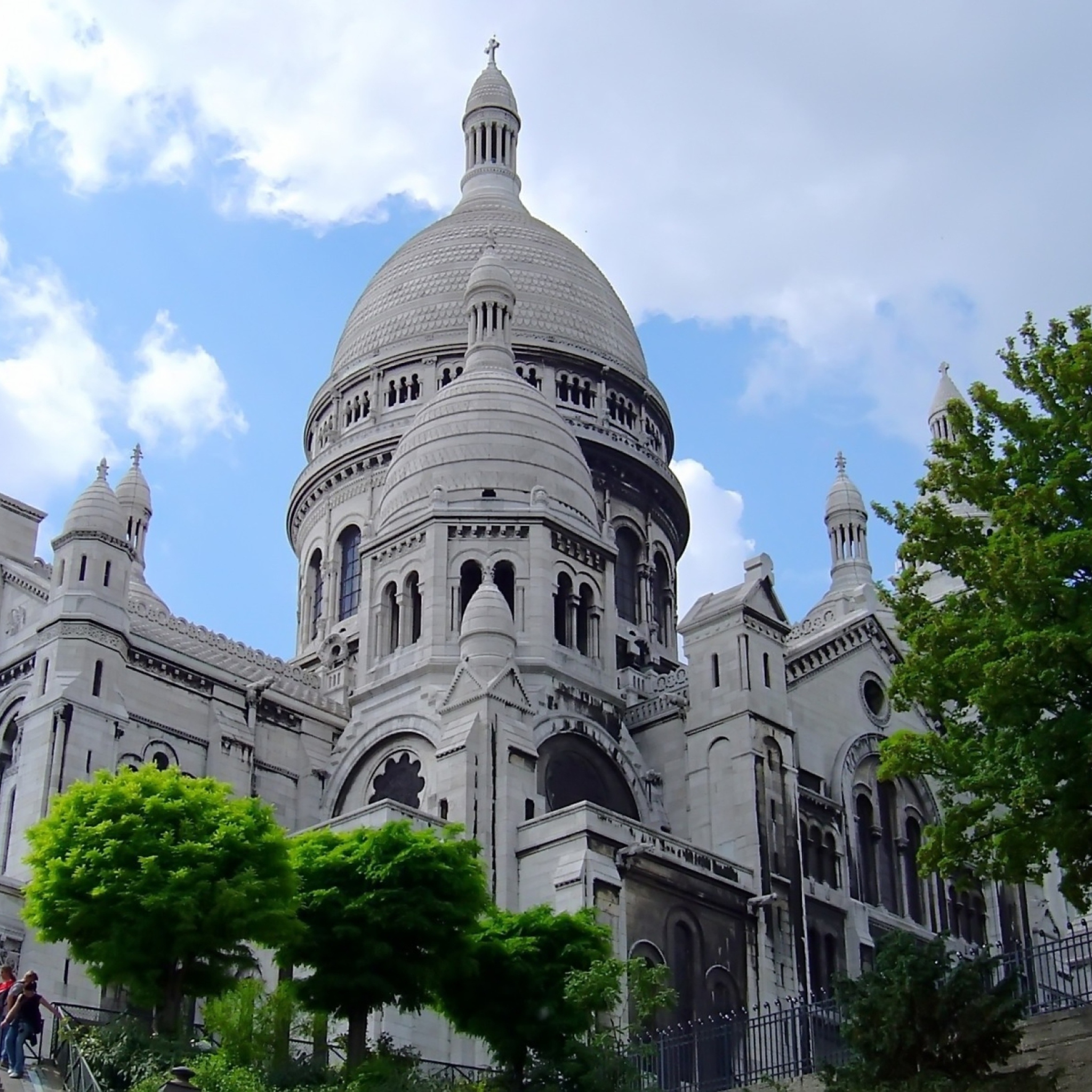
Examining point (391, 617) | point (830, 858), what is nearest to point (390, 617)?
point (391, 617)

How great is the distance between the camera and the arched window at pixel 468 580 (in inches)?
2127

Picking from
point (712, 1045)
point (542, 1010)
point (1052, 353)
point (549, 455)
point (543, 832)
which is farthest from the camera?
point (549, 455)

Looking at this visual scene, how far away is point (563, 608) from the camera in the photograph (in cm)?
5503

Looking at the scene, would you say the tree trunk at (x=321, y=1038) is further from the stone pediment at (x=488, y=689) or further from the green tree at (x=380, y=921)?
the stone pediment at (x=488, y=689)

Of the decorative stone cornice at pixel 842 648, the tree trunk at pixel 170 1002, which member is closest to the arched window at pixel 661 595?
the decorative stone cornice at pixel 842 648

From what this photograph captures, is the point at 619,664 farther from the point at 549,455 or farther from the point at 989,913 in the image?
the point at 989,913

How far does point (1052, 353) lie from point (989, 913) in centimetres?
3315

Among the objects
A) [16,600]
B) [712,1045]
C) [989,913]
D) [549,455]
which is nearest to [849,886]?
[989,913]

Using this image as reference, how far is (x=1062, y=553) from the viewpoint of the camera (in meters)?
27.1

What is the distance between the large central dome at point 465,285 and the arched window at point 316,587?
827 centimetres

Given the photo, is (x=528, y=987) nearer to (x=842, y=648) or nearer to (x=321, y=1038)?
(x=321, y=1038)

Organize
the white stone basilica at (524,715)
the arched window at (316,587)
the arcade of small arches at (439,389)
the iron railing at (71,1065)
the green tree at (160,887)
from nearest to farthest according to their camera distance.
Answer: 1. the iron railing at (71,1065)
2. the green tree at (160,887)
3. the white stone basilica at (524,715)
4. the arched window at (316,587)
5. the arcade of small arches at (439,389)

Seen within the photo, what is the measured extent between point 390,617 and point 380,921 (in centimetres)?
2056

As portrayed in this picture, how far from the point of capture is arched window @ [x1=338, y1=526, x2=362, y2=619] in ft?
221
